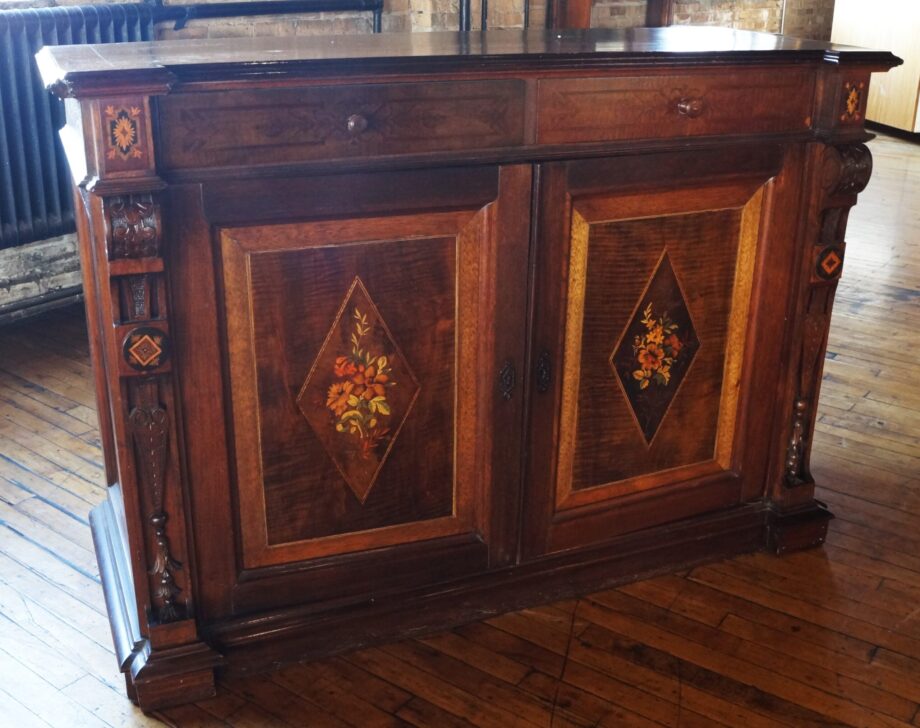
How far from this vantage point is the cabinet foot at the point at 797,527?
2348 millimetres

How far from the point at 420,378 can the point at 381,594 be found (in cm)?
42

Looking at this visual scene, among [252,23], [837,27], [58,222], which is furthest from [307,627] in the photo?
[837,27]

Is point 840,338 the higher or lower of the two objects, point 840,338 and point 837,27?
the lower

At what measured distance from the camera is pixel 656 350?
2119 millimetres

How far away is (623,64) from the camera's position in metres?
1.87

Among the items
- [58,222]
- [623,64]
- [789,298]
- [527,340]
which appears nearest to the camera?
[623,64]

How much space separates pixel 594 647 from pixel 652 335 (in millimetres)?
611

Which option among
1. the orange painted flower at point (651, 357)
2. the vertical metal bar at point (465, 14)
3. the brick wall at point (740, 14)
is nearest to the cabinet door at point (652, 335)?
the orange painted flower at point (651, 357)

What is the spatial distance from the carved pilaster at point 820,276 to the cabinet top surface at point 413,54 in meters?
0.20

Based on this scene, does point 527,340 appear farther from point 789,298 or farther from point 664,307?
point 789,298

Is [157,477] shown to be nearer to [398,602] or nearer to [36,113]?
[398,602]

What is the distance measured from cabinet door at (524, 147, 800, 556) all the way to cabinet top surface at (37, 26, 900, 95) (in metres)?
0.19

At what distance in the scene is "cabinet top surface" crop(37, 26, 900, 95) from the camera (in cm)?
159

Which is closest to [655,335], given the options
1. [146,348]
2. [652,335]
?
[652,335]
